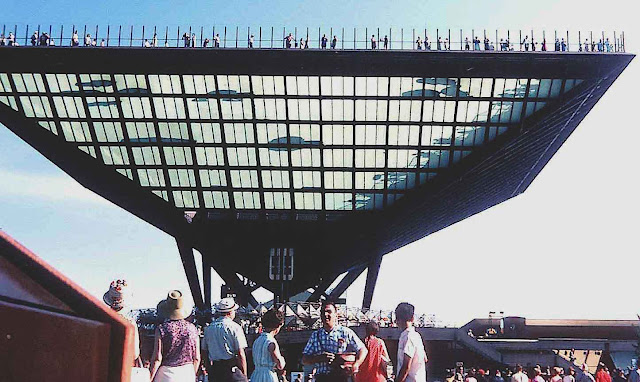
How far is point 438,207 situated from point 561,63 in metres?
17.6

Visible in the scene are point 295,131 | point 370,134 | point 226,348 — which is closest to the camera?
point 226,348

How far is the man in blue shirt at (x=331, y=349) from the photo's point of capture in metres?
9.80

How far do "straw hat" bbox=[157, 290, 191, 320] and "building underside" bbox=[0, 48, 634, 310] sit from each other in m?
35.7

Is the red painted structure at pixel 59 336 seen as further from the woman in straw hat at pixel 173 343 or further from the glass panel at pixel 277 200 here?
the glass panel at pixel 277 200

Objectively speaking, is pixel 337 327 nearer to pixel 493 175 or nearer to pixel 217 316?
pixel 217 316

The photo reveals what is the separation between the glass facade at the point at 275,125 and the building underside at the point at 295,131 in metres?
0.11

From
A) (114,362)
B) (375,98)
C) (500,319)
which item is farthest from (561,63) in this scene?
(114,362)

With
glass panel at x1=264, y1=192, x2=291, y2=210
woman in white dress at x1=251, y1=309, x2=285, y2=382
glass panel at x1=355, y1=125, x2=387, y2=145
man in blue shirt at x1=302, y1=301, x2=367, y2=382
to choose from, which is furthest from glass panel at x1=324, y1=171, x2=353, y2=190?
man in blue shirt at x1=302, y1=301, x2=367, y2=382

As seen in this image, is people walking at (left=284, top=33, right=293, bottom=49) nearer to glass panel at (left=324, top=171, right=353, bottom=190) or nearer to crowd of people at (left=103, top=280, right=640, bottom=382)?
glass panel at (left=324, top=171, right=353, bottom=190)

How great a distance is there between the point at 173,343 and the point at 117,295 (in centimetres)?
81

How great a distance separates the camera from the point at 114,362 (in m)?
1.71

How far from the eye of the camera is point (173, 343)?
9469 mm

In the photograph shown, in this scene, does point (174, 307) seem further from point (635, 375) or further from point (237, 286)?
point (237, 286)

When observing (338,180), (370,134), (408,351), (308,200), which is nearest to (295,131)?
(370,134)
